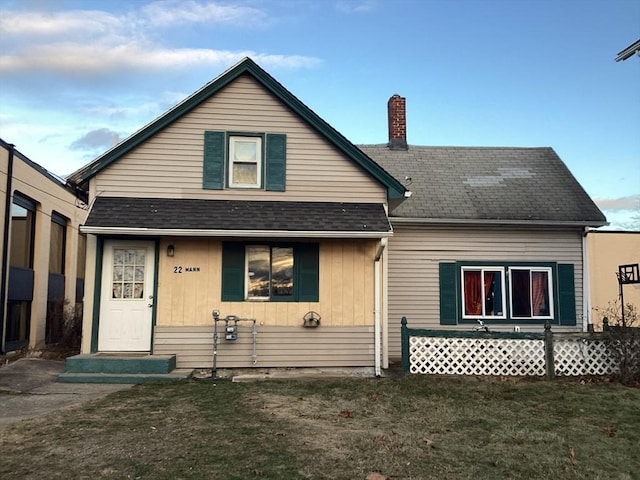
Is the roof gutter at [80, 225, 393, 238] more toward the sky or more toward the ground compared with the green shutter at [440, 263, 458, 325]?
more toward the sky

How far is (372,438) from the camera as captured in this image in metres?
6.19

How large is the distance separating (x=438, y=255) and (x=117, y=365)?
307 inches

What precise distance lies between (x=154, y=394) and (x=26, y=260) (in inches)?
358

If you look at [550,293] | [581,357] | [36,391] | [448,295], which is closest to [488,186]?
[550,293]

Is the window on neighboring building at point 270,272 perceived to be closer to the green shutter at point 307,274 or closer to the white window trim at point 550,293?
the green shutter at point 307,274

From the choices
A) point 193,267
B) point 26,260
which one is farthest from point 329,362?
point 26,260

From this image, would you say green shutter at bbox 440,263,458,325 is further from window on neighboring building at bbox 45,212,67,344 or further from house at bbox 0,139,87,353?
window on neighboring building at bbox 45,212,67,344

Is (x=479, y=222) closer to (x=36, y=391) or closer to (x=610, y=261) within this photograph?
(x=610, y=261)

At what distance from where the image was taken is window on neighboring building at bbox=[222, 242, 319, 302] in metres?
10.8

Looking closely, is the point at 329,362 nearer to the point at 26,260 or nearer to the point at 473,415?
the point at 473,415

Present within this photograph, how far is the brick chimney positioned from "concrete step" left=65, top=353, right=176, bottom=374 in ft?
32.6

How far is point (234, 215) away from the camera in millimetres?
10602

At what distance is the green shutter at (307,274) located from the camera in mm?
10891

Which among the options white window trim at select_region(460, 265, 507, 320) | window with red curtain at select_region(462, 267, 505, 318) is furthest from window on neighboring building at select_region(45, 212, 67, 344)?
window with red curtain at select_region(462, 267, 505, 318)
